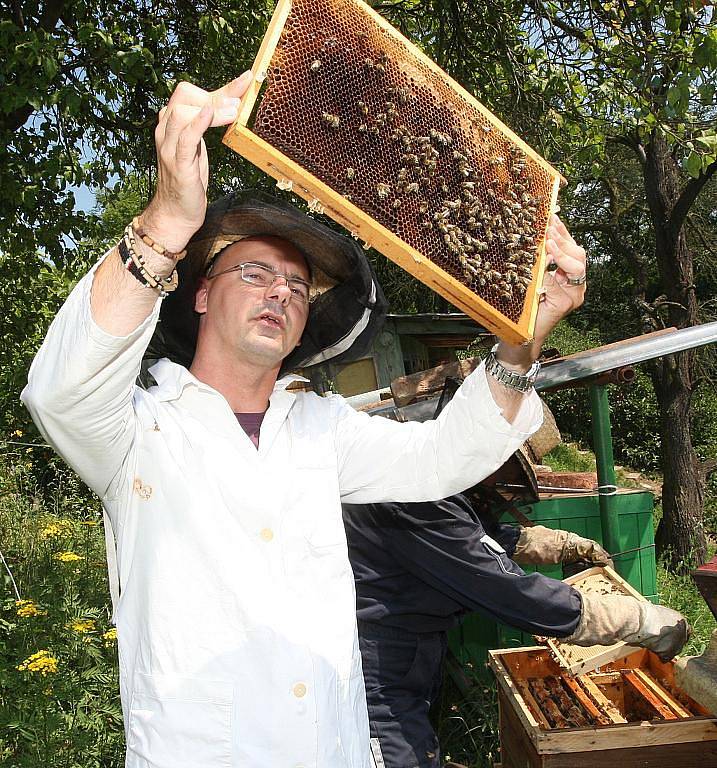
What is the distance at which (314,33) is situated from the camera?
5.57 feet

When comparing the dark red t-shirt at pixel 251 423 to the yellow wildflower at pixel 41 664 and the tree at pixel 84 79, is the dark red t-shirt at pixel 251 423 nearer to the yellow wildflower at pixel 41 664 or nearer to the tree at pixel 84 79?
the yellow wildflower at pixel 41 664

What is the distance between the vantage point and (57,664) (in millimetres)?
3658

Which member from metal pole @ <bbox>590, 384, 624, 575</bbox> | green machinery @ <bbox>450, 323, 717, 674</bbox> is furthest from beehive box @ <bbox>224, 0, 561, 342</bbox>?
metal pole @ <bbox>590, 384, 624, 575</bbox>

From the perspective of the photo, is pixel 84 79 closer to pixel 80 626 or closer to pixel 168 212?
pixel 80 626

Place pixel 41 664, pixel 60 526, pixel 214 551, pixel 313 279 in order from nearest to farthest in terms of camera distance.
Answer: pixel 214 551
pixel 313 279
pixel 41 664
pixel 60 526

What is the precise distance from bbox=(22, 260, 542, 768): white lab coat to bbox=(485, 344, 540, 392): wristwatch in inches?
1.4

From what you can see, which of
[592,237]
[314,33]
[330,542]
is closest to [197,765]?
[330,542]

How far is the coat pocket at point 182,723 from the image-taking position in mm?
1532

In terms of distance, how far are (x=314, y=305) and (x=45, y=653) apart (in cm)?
215

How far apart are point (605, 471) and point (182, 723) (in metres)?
3.13

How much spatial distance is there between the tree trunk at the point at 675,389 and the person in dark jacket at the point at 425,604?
5.34m

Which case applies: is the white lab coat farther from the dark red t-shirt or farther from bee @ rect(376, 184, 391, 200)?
bee @ rect(376, 184, 391, 200)

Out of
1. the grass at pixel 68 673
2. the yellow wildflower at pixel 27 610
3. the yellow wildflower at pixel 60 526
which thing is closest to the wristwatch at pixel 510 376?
the grass at pixel 68 673

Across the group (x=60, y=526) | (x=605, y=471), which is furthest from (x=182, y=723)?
(x=60, y=526)
